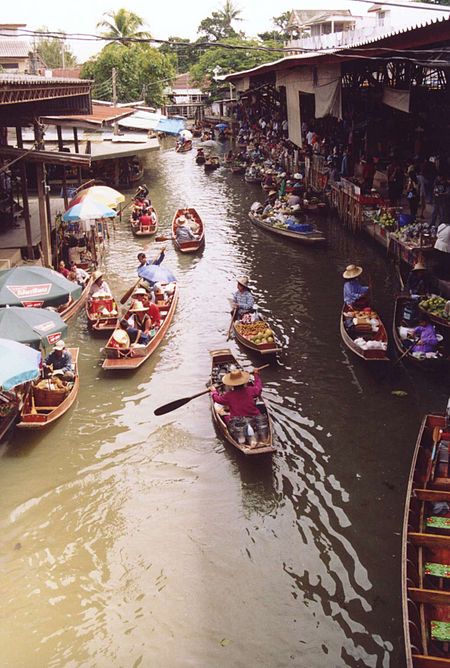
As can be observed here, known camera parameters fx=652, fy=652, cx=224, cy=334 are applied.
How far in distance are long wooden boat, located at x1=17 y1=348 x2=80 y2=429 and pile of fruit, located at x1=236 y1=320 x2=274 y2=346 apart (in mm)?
4068

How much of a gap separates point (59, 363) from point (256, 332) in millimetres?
4402

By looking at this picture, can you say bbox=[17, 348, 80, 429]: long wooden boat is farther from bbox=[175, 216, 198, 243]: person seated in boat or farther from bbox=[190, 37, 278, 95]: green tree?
bbox=[190, 37, 278, 95]: green tree

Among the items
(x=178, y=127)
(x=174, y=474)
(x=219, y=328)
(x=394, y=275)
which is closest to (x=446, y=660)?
(x=174, y=474)

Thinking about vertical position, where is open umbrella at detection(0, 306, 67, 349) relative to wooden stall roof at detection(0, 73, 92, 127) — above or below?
below

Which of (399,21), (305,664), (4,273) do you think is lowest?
(305,664)

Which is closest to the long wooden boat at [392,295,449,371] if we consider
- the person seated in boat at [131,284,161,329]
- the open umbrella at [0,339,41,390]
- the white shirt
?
the white shirt

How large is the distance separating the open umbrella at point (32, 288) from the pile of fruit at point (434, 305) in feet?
24.7

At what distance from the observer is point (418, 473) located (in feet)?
30.0

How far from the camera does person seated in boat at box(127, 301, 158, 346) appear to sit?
47.5 feet

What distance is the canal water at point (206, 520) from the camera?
24.9 feet

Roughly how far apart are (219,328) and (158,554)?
8428 millimetres

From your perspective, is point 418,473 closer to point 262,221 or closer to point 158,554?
point 158,554

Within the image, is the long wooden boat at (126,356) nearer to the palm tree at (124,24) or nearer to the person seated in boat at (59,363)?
the person seated in boat at (59,363)

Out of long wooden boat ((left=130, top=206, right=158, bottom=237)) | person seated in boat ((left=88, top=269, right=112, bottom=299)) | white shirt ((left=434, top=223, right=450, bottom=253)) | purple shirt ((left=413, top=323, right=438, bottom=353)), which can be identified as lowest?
purple shirt ((left=413, top=323, right=438, bottom=353))
